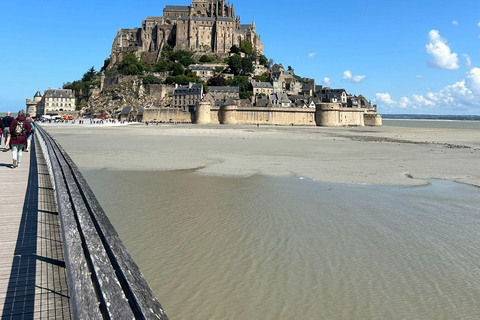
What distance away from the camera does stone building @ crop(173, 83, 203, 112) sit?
208 feet

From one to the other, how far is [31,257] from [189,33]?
8208 cm

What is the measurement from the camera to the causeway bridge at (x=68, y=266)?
2.33m

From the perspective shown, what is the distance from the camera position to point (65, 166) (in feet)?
23.3

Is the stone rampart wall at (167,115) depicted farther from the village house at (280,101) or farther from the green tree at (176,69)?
the green tree at (176,69)

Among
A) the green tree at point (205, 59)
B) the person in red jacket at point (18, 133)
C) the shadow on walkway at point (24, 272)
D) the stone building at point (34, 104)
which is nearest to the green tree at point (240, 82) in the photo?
the green tree at point (205, 59)

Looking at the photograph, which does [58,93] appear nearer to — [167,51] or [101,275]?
[167,51]

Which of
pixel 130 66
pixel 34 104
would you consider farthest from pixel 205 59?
pixel 34 104

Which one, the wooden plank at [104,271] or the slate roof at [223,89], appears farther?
the slate roof at [223,89]

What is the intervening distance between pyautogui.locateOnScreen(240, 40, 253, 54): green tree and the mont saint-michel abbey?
4.15ft

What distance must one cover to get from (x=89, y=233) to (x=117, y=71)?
252 ft

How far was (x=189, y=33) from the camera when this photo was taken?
266 ft

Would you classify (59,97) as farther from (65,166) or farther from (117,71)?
(65,166)

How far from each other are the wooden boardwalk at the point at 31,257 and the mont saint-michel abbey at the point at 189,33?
252ft

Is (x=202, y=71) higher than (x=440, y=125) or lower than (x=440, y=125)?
higher
